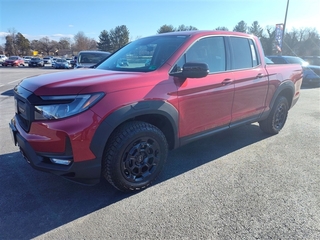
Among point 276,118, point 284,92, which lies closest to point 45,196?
point 276,118

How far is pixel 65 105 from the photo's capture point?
2.34m

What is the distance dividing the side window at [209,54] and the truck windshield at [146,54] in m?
0.17

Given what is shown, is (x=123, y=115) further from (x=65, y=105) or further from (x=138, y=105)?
(x=65, y=105)

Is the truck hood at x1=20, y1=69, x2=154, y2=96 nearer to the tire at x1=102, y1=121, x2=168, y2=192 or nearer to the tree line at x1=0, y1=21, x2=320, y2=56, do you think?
the tire at x1=102, y1=121, x2=168, y2=192

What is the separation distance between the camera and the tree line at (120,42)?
42.1 metres

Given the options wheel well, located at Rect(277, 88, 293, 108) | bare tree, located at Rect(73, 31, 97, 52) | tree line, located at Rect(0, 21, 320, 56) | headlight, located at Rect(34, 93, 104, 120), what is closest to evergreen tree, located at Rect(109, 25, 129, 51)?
tree line, located at Rect(0, 21, 320, 56)

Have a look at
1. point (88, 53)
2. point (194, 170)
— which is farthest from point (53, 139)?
point (88, 53)

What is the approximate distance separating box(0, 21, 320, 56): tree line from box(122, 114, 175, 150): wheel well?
20245 millimetres

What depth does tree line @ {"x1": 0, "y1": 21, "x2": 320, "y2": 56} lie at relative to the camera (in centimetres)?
4212

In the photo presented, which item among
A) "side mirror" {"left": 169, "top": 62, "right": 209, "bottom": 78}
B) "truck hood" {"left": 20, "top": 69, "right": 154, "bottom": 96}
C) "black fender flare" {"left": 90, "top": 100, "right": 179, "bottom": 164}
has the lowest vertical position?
"black fender flare" {"left": 90, "top": 100, "right": 179, "bottom": 164}

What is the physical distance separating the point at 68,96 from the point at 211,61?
2112 mm

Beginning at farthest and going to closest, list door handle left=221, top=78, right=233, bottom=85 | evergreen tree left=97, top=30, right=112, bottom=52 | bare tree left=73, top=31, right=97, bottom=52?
bare tree left=73, top=31, right=97, bottom=52 → evergreen tree left=97, top=30, right=112, bottom=52 → door handle left=221, top=78, right=233, bottom=85

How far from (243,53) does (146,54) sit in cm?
168

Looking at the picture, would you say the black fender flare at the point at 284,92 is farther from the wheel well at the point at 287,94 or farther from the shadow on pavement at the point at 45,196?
the shadow on pavement at the point at 45,196
